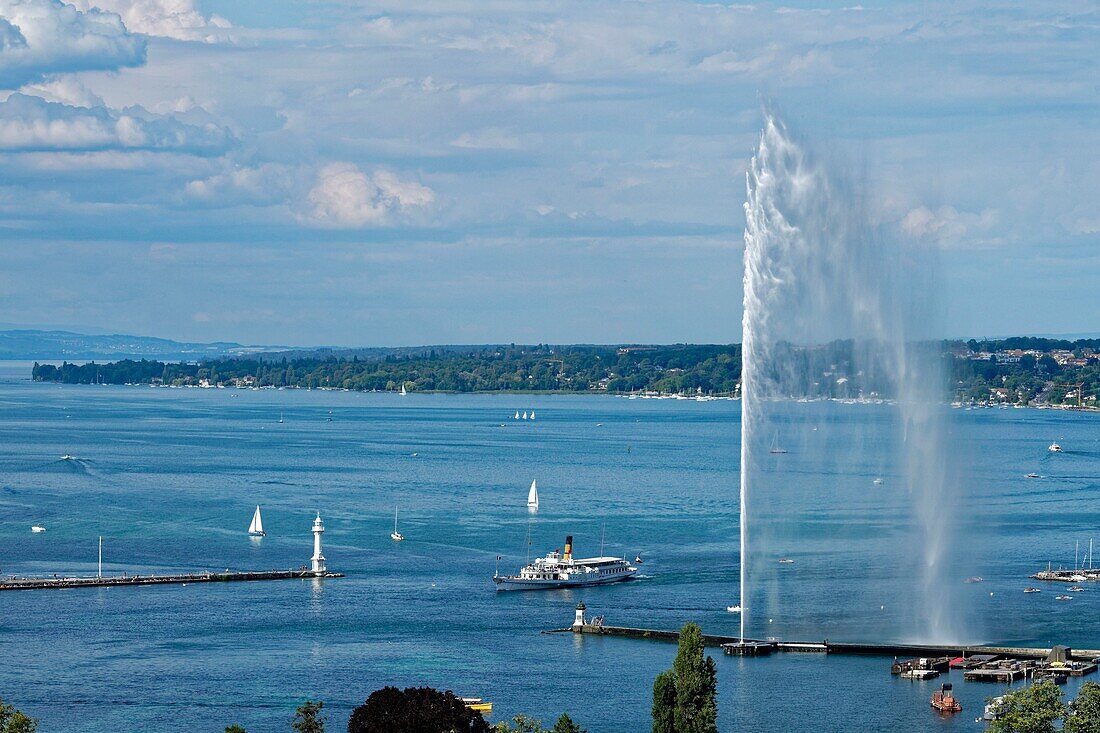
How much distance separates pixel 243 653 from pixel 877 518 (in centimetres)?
4246

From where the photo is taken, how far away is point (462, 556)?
79.6m

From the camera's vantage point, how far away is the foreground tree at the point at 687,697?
39594mm

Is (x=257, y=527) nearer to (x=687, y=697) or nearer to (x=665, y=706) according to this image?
(x=665, y=706)

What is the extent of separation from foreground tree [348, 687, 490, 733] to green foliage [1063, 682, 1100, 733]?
43.9ft

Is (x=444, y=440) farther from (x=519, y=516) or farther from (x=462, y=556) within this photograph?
(x=462, y=556)

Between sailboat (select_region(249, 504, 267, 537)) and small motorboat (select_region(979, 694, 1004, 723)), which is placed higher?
sailboat (select_region(249, 504, 267, 537))

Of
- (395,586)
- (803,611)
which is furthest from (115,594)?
(803,611)

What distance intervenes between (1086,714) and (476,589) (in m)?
35.1

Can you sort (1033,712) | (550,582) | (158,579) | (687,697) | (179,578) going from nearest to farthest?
(1033,712) → (687,697) → (158,579) → (179,578) → (550,582)

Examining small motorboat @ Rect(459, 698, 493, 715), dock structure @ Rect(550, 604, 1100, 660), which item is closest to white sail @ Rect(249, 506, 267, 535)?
dock structure @ Rect(550, 604, 1100, 660)

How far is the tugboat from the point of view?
1863 inches

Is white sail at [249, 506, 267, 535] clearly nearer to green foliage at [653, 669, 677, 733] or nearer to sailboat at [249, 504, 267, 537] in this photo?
sailboat at [249, 504, 267, 537]

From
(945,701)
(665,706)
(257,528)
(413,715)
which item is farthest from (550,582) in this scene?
(413,715)

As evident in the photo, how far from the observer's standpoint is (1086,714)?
3812cm
